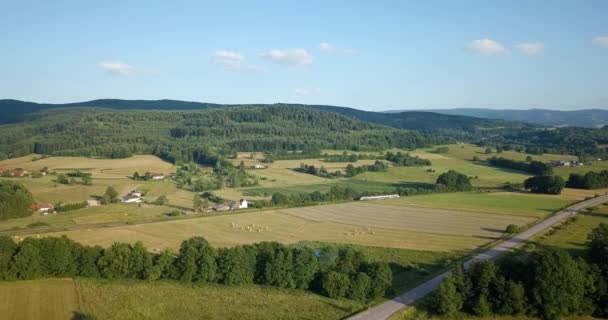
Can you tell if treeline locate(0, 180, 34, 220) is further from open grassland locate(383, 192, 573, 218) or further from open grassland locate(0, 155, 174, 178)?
open grassland locate(383, 192, 573, 218)

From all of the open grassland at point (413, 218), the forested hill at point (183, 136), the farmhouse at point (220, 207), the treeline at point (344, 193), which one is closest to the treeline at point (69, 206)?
the farmhouse at point (220, 207)

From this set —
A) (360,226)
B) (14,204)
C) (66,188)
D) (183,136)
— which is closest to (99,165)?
(66,188)

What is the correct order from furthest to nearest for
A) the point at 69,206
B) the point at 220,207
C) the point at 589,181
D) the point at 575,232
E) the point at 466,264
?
1. the point at 589,181
2. the point at 220,207
3. the point at 69,206
4. the point at 575,232
5. the point at 466,264

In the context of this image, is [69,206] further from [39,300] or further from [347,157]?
[347,157]

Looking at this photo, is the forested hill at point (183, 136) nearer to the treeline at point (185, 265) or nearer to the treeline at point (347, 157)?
the treeline at point (347, 157)

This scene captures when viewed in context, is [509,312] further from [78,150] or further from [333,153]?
[78,150]

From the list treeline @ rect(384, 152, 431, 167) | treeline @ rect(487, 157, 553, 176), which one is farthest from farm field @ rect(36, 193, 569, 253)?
treeline @ rect(384, 152, 431, 167)
